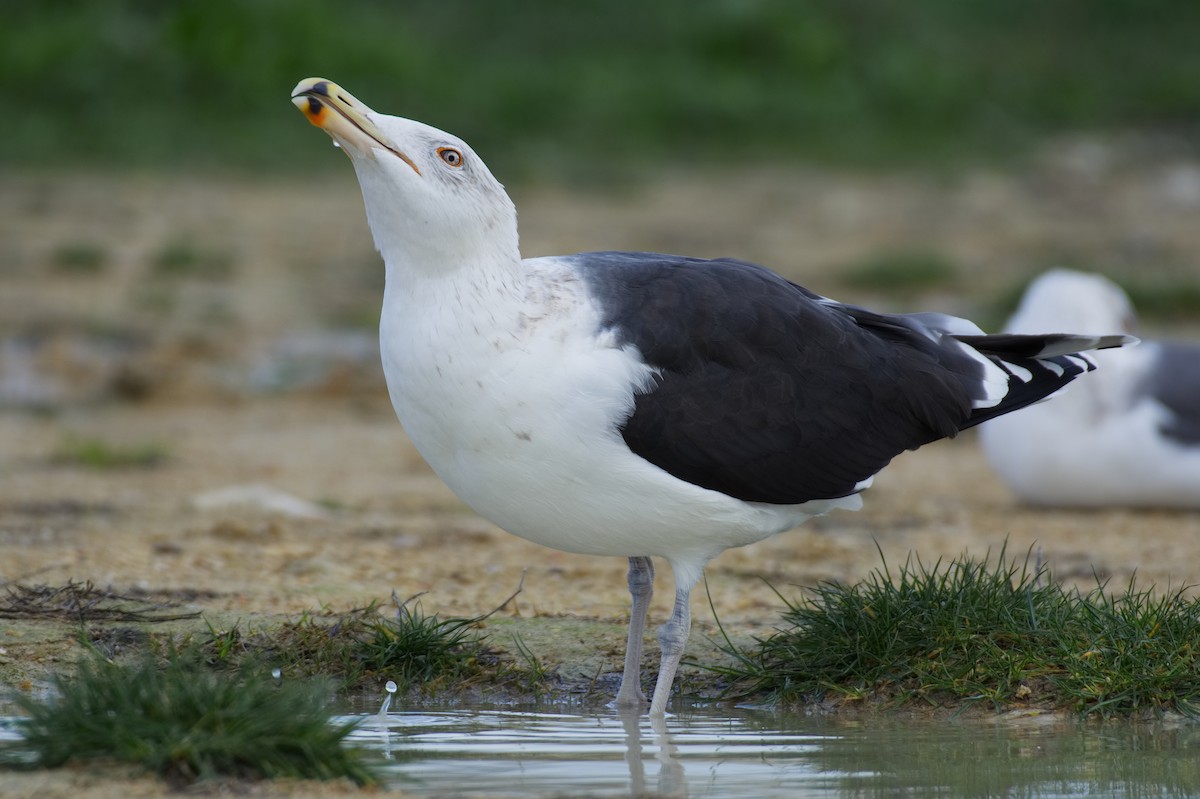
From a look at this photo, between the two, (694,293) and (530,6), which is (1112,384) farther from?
(530,6)

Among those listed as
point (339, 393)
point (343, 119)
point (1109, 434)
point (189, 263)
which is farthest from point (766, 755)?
point (189, 263)

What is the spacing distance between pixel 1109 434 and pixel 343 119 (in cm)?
497

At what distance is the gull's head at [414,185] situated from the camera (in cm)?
447

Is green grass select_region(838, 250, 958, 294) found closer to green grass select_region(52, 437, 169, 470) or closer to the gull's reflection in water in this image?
green grass select_region(52, 437, 169, 470)

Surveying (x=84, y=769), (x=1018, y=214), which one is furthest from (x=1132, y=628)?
(x=1018, y=214)

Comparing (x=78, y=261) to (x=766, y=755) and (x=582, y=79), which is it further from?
(x=766, y=755)

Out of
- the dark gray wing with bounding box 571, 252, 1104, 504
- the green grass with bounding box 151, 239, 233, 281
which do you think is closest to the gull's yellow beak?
the dark gray wing with bounding box 571, 252, 1104, 504

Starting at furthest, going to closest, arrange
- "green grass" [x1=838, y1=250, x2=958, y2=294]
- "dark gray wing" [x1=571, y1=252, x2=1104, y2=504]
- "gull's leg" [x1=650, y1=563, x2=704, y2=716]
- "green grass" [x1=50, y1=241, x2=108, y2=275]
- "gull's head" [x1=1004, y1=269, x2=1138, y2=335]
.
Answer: "green grass" [x1=838, y1=250, x2=958, y2=294]
"green grass" [x1=50, y1=241, x2=108, y2=275]
"gull's head" [x1=1004, y1=269, x2=1138, y2=335]
"gull's leg" [x1=650, y1=563, x2=704, y2=716]
"dark gray wing" [x1=571, y1=252, x2=1104, y2=504]

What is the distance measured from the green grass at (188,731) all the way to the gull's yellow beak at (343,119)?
1428 millimetres

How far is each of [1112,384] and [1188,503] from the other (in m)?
0.67

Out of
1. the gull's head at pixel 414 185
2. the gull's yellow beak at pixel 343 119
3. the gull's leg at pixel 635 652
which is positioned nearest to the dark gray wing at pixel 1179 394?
the gull's leg at pixel 635 652

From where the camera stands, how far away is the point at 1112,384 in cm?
829

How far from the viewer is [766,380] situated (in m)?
4.90

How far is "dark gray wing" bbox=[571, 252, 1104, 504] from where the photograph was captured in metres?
4.71
